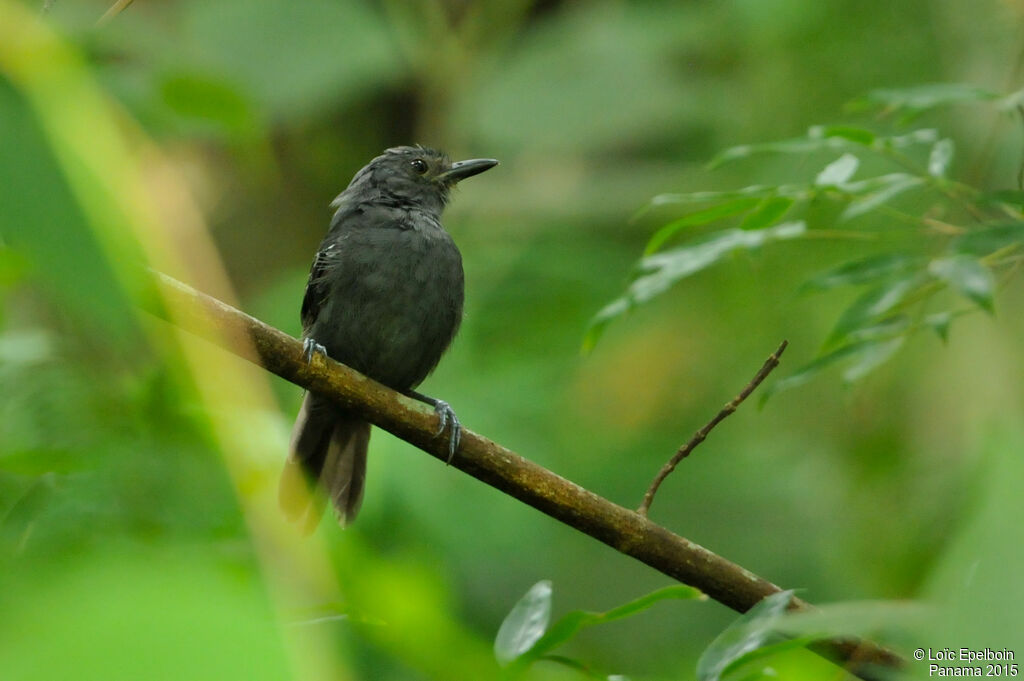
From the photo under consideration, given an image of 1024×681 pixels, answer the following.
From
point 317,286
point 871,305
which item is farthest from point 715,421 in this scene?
point 317,286

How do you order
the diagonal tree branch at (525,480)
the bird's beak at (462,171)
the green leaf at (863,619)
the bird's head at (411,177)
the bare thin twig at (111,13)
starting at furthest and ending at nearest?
the bird's beak at (462,171) < the bird's head at (411,177) < the diagonal tree branch at (525,480) < the bare thin twig at (111,13) < the green leaf at (863,619)

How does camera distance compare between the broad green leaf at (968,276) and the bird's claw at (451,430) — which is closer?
the broad green leaf at (968,276)

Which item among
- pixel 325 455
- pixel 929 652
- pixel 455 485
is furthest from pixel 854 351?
pixel 455 485

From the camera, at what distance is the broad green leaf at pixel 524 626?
165cm

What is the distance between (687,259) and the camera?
258 cm

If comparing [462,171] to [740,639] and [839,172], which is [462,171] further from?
[740,639]

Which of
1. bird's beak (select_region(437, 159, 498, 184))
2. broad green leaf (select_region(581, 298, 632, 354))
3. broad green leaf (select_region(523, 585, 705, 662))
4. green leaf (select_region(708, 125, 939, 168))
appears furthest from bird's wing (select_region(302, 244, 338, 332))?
broad green leaf (select_region(523, 585, 705, 662))

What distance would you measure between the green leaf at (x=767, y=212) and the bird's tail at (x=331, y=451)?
201cm

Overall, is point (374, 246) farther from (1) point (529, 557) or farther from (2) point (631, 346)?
(2) point (631, 346)

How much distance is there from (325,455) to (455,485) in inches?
29.5

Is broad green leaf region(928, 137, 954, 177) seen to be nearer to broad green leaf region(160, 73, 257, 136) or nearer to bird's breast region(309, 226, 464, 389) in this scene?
broad green leaf region(160, 73, 257, 136)

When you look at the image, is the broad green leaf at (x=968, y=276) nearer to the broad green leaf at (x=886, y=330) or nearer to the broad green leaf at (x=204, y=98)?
the broad green leaf at (x=886, y=330)

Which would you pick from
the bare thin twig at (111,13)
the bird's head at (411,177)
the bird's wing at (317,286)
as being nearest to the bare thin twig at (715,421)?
the bare thin twig at (111,13)

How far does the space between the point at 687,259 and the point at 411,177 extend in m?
2.27
